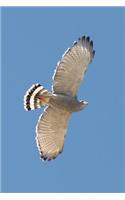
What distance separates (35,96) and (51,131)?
95 cm

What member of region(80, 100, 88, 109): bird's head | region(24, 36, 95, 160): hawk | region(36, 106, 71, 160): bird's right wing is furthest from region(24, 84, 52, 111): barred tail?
region(80, 100, 88, 109): bird's head

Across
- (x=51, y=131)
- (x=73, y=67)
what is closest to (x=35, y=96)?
(x=73, y=67)

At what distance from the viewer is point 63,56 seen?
954 centimetres

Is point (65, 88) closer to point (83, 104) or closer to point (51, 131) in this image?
point (83, 104)

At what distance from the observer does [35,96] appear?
31.4 feet

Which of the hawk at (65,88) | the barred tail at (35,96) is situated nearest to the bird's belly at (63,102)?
the hawk at (65,88)

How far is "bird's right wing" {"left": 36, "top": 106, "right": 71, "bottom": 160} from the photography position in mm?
9953

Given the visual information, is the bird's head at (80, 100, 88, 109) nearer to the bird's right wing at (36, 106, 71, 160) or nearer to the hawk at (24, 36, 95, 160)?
the hawk at (24, 36, 95, 160)

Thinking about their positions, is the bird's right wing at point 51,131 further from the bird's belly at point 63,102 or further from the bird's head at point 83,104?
the bird's head at point 83,104
